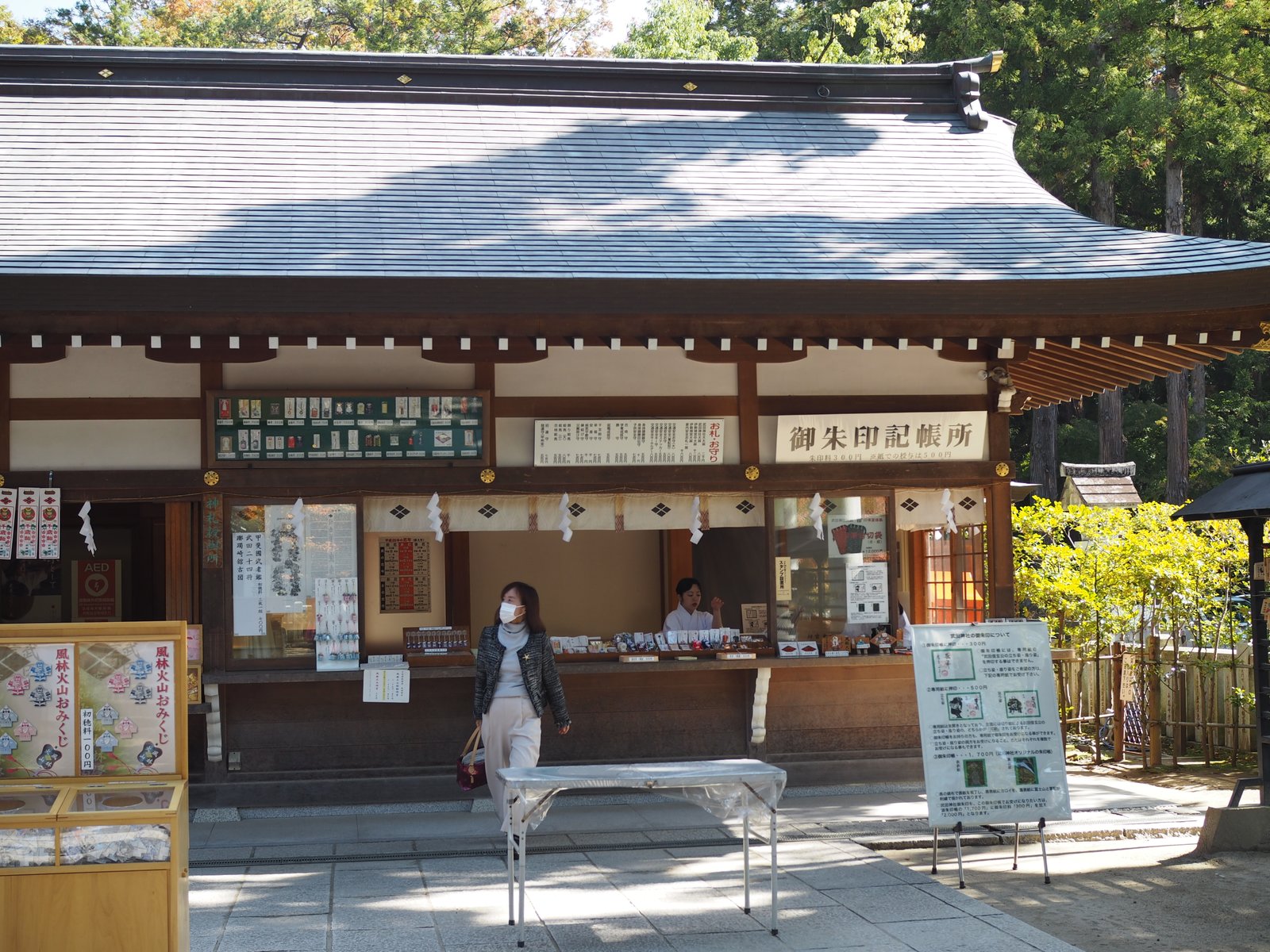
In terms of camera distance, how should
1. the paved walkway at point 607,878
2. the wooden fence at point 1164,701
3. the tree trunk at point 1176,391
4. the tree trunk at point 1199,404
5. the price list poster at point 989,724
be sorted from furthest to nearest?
the tree trunk at point 1199,404 < the tree trunk at point 1176,391 < the wooden fence at point 1164,701 < the price list poster at point 989,724 < the paved walkway at point 607,878

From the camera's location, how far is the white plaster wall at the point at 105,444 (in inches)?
332

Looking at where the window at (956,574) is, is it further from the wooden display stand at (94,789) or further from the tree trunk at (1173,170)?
the tree trunk at (1173,170)

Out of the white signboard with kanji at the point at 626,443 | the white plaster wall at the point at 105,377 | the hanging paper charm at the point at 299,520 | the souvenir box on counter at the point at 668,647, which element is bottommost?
the souvenir box on counter at the point at 668,647

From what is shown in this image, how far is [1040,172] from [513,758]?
21301mm

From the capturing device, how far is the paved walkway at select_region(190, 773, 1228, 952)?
226 inches

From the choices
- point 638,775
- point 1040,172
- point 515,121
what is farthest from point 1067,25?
point 638,775

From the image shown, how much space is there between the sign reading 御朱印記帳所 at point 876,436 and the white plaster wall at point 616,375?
590 millimetres

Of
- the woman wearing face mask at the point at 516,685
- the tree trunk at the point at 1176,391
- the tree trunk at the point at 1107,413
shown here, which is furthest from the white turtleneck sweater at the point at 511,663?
the tree trunk at the point at 1107,413

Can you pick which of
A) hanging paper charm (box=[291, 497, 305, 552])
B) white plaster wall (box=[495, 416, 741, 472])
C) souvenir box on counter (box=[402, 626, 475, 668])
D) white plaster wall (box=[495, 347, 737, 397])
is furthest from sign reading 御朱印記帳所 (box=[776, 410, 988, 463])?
hanging paper charm (box=[291, 497, 305, 552])

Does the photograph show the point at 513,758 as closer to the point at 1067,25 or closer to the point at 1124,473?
the point at 1124,473

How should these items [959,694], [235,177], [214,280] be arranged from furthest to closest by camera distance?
[235,177], [214,280], [959,694]

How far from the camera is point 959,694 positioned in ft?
22.9

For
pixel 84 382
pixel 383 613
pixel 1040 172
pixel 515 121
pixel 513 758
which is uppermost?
pixel 1040 172

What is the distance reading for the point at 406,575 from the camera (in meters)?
12.2
